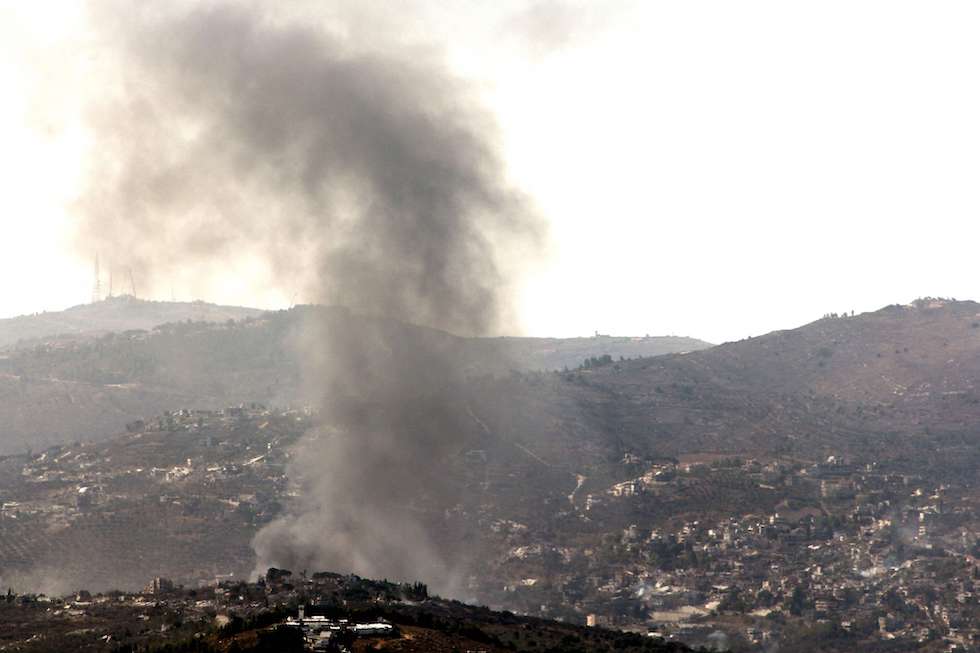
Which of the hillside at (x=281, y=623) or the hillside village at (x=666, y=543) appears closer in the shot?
the hillside at (x=281, y=623)

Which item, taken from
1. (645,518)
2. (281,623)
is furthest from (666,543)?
(281,623)

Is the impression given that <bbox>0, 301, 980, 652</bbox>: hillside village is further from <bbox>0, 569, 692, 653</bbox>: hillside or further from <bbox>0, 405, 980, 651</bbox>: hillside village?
<bbox>0, 569, 692, 653</bbox>: hillside

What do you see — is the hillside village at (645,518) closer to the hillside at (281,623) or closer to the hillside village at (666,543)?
the hillside village at (666,543)

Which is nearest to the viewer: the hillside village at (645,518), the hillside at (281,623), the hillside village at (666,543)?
the hillside at (281,623)

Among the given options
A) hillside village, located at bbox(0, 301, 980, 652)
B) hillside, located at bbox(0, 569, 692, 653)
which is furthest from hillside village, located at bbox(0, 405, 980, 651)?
hillside, located at bbox(0, 569, 692, 653)

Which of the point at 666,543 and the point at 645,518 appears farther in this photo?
the point at 645,518

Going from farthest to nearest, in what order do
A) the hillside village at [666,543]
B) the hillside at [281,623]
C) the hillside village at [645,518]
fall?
the hillside village at [645,518] → the hillside village at [666,543] → the hillside at [281,623]

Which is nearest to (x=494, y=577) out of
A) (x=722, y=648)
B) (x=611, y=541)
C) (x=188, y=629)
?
(x=611, y=541)

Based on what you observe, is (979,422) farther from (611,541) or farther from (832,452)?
(611,541)

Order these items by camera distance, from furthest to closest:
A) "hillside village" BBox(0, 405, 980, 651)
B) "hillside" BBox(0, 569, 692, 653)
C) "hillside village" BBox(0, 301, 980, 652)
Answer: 1. "hillside village" BBox(0, 301, 980, 652)
2. "hillside village" BBox(0, 405, 980, 651)
3. "hillside" BBox(0, 569, 692, 653)

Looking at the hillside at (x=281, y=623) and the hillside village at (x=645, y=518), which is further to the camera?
the hillside village at (x=645, y=518)

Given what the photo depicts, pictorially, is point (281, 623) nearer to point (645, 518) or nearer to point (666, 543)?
point (666, 543)

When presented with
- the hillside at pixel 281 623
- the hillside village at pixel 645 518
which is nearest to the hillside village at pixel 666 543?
the hillside village at pixel 645 518

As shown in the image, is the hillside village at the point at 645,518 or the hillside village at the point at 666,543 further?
the hillside village at the point at 645,518
